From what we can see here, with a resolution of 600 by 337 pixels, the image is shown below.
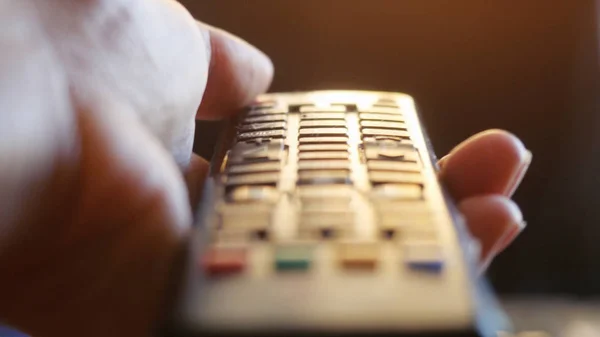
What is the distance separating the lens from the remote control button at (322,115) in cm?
40

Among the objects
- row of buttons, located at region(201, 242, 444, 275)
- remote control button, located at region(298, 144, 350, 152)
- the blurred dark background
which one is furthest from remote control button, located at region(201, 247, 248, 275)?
the blurred dark background

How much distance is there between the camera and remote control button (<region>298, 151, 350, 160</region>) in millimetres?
336

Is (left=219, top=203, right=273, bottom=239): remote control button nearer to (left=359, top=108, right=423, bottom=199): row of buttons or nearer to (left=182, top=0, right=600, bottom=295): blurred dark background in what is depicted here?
(left=359, top=108, right=423, bottom=199): row of buttons

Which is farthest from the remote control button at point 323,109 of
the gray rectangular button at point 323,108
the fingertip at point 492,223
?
the fingertip at point 492,223

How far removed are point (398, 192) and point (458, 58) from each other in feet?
1.10

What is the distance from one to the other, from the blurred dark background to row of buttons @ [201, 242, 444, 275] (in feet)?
1.16

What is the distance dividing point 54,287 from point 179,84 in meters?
0.12

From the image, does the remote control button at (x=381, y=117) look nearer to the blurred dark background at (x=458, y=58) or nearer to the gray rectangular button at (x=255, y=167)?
the gray rectangular button at (x=255, y=167)

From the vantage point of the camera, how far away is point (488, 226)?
0.32 metres

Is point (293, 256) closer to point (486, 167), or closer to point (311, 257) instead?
point (311, 257)

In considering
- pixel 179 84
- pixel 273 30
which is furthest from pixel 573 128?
pixel 179 84

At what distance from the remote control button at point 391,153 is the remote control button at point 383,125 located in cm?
3

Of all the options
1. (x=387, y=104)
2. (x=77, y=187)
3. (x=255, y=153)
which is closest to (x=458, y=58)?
(x=387, y=104)

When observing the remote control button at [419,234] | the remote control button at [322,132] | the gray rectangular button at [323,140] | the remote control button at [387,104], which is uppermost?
the remote control button at [419,234]
